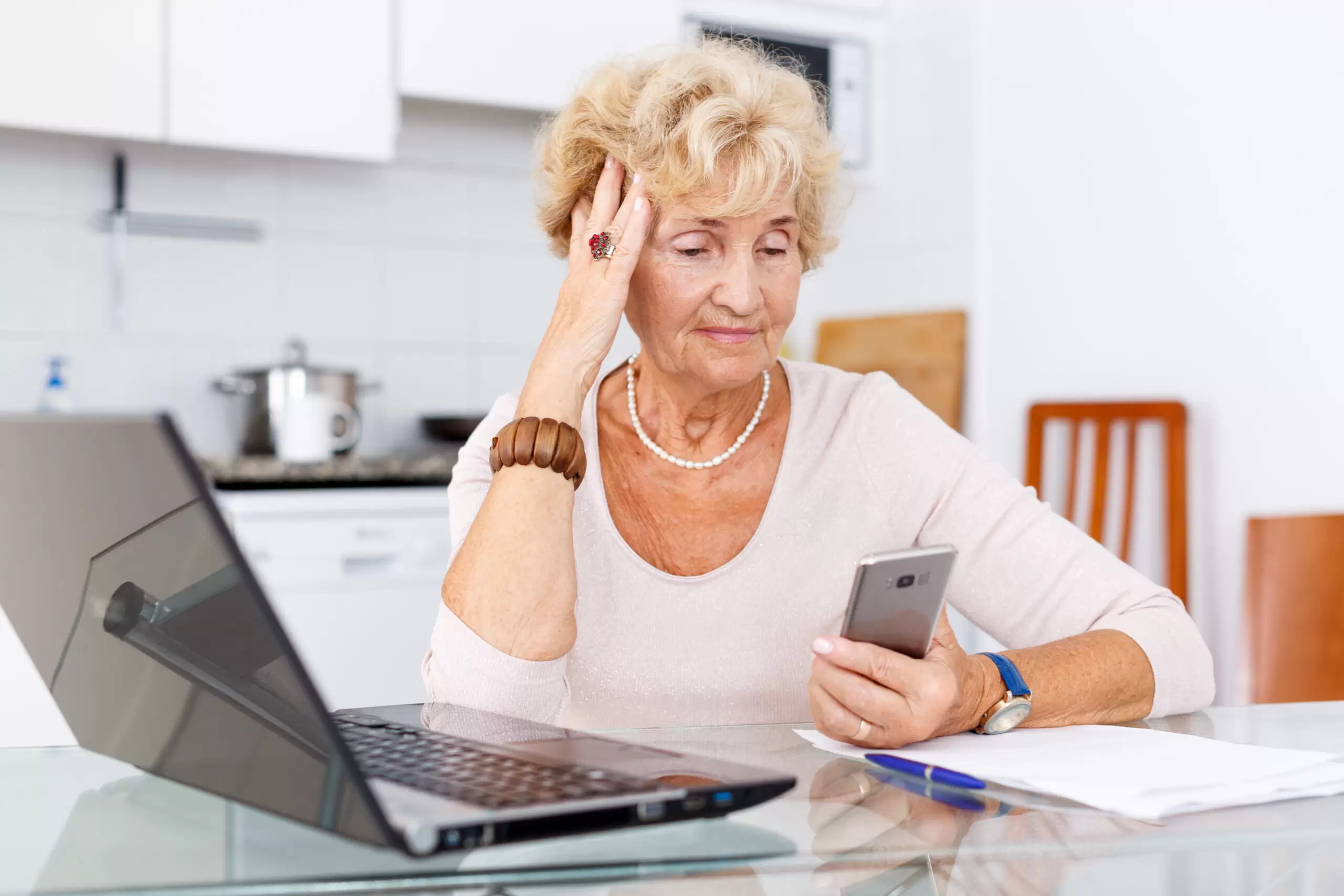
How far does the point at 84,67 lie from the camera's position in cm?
265

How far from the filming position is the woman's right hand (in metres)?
1.24

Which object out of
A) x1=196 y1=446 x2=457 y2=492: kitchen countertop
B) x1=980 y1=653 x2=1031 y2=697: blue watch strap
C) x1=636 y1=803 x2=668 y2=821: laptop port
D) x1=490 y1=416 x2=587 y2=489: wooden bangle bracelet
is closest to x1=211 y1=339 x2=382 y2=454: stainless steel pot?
x1=196 y1=446 x2=457 y2=492: kitchen countertop

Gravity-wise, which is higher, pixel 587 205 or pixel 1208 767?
pixel 587 205

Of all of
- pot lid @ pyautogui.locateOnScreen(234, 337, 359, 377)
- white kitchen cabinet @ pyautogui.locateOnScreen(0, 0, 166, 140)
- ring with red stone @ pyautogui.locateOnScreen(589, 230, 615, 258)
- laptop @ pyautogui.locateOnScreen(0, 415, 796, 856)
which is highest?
white kitchen cabinet @ pyautogui.locateOnScreen(0, 0, 166, 140)

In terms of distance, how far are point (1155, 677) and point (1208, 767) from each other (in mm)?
312

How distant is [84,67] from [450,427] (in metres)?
1.08

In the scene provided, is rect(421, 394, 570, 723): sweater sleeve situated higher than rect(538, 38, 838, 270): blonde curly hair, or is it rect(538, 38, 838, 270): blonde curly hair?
rect(538, 38, 838, 270): blonde curly hair

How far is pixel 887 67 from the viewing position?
3580mm

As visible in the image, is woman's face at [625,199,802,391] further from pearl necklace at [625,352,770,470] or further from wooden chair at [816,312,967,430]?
wooden chair at [816,312,967,430]

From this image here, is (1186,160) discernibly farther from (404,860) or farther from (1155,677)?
(404,860)

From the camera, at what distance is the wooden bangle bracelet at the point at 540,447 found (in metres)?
1.16

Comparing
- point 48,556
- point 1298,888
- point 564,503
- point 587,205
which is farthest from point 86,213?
point 1298,888

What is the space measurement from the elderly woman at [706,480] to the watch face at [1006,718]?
0.16 meters

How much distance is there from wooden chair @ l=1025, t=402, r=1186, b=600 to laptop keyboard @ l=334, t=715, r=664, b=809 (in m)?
2.12
